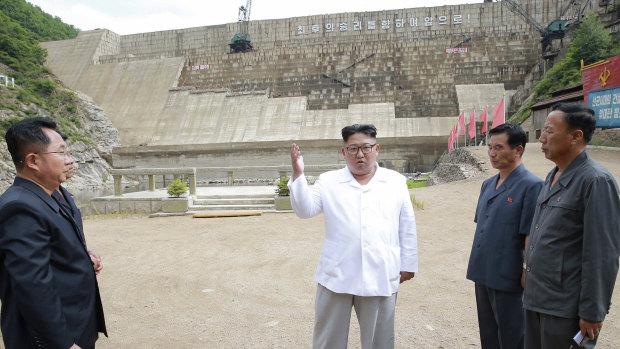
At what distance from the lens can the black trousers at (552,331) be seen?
71.7 inches

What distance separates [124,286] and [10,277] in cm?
322

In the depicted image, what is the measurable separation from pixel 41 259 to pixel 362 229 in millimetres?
1585

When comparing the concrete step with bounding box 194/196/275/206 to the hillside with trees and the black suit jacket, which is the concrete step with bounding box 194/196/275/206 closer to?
the black suit jacket

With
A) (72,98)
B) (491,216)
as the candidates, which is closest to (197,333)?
(491,216)

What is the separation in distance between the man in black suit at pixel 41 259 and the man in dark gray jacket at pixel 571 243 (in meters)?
2.38

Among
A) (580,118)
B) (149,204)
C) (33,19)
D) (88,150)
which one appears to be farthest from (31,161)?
(33,19)

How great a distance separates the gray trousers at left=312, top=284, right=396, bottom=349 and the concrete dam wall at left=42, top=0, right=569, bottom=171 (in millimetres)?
19814

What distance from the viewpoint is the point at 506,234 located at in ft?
7.85

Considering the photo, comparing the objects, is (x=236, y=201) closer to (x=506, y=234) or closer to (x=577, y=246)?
(x=506, y=234)

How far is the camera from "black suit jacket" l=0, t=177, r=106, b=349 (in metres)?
1.61

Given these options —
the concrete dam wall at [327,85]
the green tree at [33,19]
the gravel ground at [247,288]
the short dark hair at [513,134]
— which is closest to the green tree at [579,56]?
the concrete dam wall at [327,85]

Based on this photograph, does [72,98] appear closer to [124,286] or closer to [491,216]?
[124,286]

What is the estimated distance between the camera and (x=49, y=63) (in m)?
35.2

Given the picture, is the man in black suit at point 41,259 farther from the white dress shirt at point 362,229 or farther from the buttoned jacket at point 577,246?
the buttoned jacket at point 577,246
